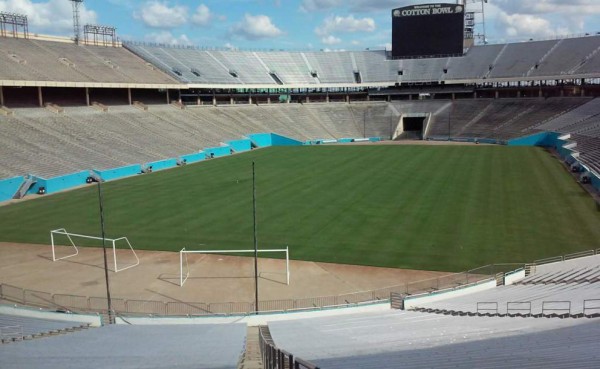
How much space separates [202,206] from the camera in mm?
35688

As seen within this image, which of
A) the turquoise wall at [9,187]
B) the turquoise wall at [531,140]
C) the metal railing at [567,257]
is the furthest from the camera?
the turquoise wall at [531,140]

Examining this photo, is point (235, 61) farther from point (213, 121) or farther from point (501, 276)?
point (501, 276)

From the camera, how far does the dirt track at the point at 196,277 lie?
20875 mm

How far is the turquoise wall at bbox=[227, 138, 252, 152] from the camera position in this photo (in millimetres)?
70500

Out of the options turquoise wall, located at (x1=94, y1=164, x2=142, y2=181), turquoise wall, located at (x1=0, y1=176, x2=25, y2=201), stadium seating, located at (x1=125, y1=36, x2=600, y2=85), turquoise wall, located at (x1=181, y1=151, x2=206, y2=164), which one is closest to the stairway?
turquoise wall, located at (x1=0, y1=176, x2=25, y2=201)

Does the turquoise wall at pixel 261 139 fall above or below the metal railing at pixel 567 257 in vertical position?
above

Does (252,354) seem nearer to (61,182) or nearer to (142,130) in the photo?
(61,182)

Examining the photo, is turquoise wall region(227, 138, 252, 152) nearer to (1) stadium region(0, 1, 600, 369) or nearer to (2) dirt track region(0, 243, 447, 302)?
(1) stadium region(0, 1, 600, 369)

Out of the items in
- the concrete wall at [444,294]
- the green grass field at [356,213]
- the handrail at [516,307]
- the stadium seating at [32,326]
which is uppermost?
the green grass field at [356,213]

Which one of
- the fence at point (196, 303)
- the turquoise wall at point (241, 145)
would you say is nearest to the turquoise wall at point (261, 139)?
the turquoise wall at point (241, 145)

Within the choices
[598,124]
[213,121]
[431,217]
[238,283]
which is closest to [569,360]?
[238,283]

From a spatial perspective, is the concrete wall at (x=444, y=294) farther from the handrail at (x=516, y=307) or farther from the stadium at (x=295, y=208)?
the handrail at (x=516, y=307)

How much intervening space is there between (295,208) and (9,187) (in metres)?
23.9

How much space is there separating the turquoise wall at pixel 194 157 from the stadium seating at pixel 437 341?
45401 millimetres
